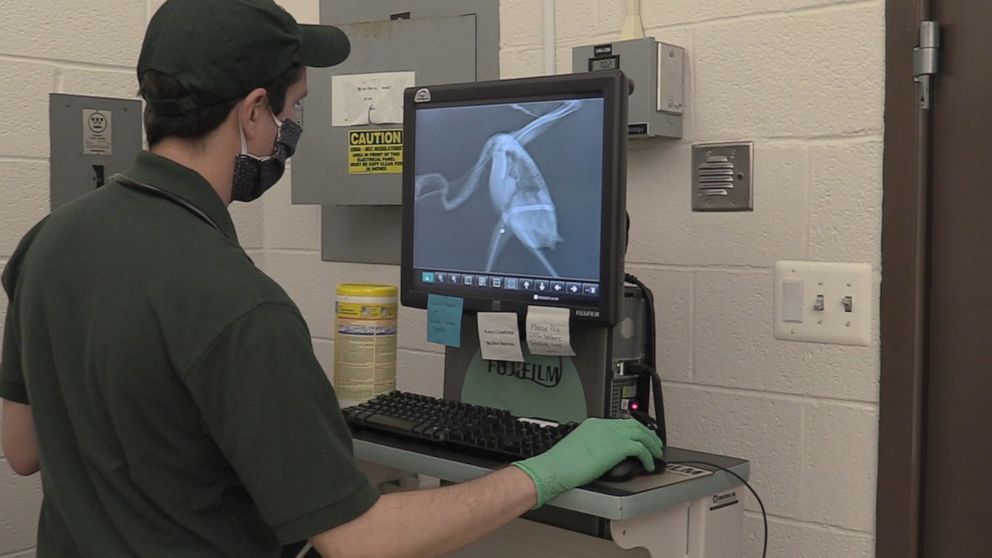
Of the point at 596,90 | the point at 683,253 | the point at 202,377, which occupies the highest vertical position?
the point at 596,90

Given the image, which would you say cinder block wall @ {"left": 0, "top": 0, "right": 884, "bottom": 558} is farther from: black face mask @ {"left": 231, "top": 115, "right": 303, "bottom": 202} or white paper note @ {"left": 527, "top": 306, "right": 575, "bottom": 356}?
black face mask @ {"left": 231, "top": 115, "right": 303, "bottom": 202}

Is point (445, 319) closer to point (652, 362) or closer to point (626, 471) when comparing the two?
point (652, 362)

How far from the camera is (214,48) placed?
1.34m

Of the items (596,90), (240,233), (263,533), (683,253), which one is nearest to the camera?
(263,533)

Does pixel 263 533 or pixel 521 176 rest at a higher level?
pixel 521 176

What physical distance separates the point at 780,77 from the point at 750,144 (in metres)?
0.12

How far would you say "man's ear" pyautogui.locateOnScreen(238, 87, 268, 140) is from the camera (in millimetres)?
1402

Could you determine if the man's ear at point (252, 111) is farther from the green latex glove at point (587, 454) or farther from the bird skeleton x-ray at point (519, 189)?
the green latex glove at point (587, 454)

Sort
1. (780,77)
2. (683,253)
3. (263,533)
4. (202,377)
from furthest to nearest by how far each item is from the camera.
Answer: (683,253) → (780,77) → (263,533) → (202,377)

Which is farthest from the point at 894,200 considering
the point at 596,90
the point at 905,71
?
the point at 596,90

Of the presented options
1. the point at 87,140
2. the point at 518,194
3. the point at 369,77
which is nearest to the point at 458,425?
the point at 518,194

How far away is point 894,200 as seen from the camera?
5.45 feet

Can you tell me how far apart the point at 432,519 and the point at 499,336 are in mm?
441

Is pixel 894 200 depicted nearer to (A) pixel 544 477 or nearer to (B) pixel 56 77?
(A) pixel 544 477
